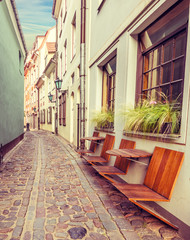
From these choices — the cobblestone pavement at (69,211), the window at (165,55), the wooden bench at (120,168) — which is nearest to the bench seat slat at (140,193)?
the cobblestone pavement at (69,211)

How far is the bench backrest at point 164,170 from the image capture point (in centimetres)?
215

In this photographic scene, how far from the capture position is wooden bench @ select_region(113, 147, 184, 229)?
2.14 metres

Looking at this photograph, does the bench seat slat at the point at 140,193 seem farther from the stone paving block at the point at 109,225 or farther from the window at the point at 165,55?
the window at the point at 165,55

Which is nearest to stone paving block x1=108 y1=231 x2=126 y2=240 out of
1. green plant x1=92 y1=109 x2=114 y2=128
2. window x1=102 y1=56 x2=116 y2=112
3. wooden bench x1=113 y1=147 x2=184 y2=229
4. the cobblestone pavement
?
the cobblestone pavement

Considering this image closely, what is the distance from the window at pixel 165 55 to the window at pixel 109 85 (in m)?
1.46

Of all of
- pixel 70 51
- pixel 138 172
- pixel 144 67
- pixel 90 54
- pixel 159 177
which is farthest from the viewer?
pixel 70 51

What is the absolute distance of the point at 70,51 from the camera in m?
10.3

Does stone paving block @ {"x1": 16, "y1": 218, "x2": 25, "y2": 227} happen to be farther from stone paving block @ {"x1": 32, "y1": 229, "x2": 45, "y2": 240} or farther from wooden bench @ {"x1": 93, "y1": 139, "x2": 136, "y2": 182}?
wooden bench @ {"x1": 93, "y1": 139, "x2": 136, "y2": 182}

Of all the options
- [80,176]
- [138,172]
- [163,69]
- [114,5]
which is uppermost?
[114,5]

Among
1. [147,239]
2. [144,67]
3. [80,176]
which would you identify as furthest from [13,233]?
[144,67]

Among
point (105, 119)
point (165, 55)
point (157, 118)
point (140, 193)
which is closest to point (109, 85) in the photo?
point (105, 119)

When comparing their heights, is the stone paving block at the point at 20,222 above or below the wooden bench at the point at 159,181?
below

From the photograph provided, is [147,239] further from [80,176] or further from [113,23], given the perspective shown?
[113,23]

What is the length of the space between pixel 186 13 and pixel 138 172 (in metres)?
2.47
